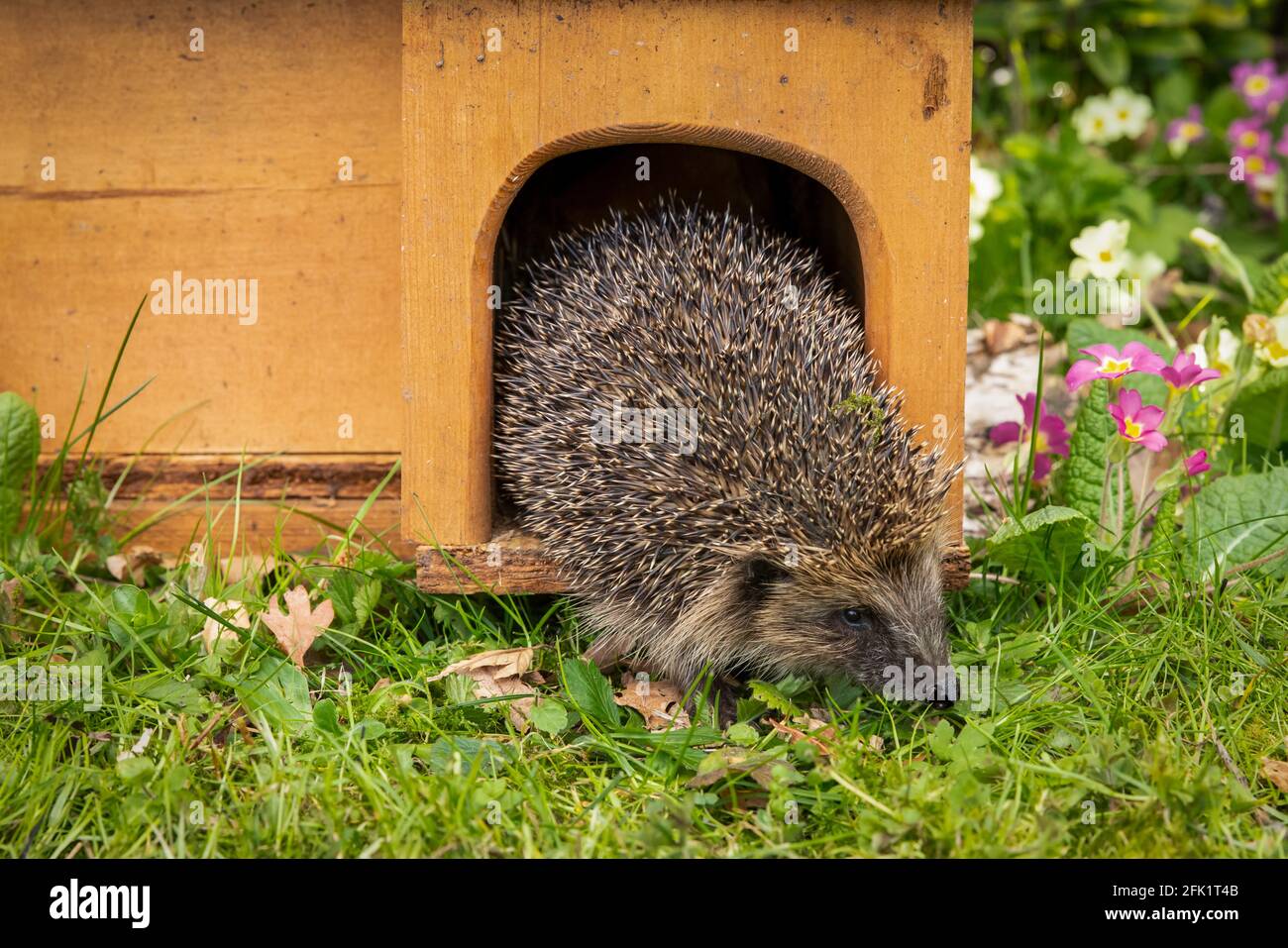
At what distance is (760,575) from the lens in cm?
404

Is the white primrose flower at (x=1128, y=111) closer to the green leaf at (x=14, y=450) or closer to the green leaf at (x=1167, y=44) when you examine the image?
the green leaf at (x=1167, y=44)

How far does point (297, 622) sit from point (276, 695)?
451 millimetres

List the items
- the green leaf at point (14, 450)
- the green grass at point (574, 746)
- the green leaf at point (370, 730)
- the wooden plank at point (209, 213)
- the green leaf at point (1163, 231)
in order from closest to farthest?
1. the green grass at point (574, 746)
2. the green leaf at point (370, 730)
3. the green leaf at point (14, 450)
4. the wooden plank at point (209, 213)
5. the green leaf at point (1163, 231)

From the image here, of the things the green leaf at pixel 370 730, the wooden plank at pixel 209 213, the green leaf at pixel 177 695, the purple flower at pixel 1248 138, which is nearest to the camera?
the green leaf at pixel 370 730

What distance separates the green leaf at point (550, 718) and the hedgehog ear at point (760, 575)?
0.79 metres

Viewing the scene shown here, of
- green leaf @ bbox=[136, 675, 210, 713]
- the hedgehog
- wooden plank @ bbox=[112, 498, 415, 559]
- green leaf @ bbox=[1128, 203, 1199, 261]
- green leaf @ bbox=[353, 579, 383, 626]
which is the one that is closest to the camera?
green leaf @ bbox=[136, 675, 210, 713]

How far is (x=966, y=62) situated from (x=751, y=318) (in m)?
1.17

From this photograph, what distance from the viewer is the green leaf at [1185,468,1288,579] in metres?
4.38

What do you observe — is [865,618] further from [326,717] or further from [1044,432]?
[326,717]

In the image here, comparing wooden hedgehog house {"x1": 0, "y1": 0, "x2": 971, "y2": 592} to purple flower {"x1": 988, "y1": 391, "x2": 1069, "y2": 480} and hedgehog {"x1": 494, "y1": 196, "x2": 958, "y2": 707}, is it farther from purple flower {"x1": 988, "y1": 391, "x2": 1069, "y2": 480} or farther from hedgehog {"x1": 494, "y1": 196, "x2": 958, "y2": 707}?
purple flower {"x1": 988, "y1": 391, "x2": 1069, "y2": 480}

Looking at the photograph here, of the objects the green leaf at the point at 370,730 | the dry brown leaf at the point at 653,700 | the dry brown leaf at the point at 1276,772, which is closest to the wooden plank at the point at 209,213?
the dry brown leaf at the point at 653,700

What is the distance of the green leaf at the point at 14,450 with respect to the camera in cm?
448

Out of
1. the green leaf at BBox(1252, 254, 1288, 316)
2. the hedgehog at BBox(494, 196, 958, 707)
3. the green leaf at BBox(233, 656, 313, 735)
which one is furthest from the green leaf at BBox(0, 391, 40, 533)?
the green leaf at BBox(1252, 254, 1288, 316)

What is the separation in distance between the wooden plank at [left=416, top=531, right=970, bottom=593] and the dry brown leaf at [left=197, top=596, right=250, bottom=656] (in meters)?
0.68
